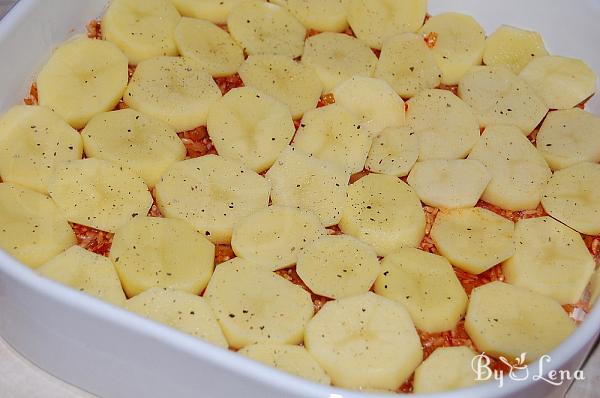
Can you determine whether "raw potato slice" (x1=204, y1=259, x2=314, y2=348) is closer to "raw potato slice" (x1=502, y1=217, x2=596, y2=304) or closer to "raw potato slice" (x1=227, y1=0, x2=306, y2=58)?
"raw potato slice" (x1=502, y1=217, x2=596, y2=304)

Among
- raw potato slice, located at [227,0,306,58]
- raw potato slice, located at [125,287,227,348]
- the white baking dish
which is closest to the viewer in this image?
the white baking dish

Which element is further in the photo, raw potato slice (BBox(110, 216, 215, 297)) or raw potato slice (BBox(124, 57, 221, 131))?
raw potato slice (BBox(124, 57, 221, 131))

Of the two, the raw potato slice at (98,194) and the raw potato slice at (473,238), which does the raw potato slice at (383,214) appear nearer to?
the raw potato slice at (473,238)

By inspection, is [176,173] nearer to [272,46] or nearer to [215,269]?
[215,269]

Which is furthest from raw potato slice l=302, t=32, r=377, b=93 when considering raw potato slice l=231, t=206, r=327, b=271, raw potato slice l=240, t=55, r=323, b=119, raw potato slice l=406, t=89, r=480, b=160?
raw potato slice l=231, t=206, r=327, b=271

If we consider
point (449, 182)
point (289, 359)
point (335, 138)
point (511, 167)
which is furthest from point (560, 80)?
point (289, 359)

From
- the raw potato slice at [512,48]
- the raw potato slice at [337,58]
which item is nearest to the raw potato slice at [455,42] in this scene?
the raw potato slice at [512,48]

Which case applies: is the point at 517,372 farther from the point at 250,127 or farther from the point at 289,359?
the point at 250,127
